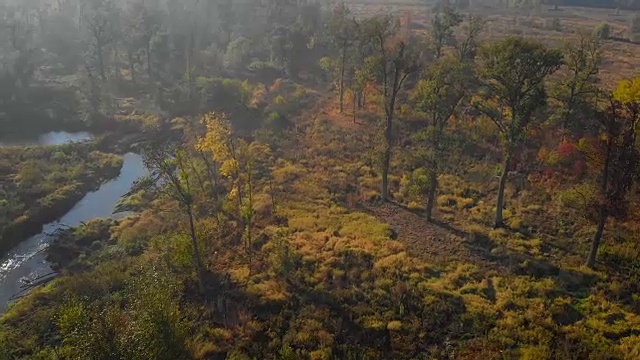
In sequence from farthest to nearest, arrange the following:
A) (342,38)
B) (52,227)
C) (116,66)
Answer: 1. (116,66)
2. (342,38)
3. (52,227)

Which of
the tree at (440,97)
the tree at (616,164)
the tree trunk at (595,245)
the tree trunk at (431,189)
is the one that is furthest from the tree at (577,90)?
the tree trunk at (595,245)

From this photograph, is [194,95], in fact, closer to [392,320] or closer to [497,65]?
[497,65]

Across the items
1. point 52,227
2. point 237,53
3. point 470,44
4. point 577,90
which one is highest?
point 470,44

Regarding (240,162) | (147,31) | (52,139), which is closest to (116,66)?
(147,31)

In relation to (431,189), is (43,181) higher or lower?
lower

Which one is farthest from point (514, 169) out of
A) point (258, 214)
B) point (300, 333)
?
point (300, 333)

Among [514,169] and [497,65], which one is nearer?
[497,65]

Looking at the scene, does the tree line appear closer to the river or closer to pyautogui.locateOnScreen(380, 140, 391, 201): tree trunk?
pyautogui.locateOnScreen(380, 140, 391, 201): tree trunk

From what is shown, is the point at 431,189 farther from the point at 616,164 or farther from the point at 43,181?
the point at 43,181
